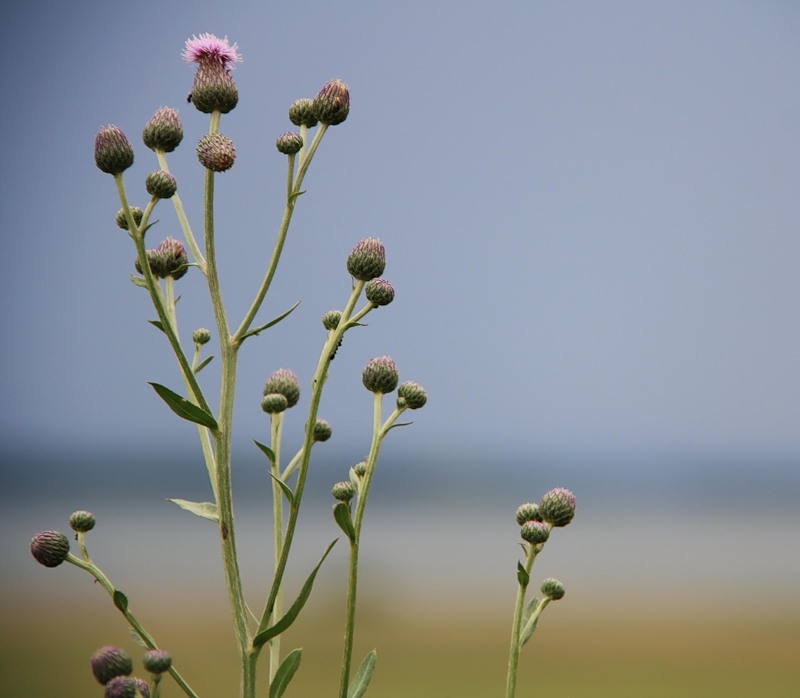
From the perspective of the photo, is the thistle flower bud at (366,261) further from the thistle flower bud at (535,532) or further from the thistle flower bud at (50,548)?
the thistle flower bud at (50,548)

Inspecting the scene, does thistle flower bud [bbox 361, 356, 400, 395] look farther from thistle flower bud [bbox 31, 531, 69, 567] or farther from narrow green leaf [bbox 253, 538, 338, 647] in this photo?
thistle flower bud [bbox 31, 531, 69, 567]

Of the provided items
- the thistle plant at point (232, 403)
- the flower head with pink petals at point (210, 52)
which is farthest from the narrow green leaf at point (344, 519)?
the flower head with pink petals at point (210, 52)

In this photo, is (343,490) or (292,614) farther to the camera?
(343,490)

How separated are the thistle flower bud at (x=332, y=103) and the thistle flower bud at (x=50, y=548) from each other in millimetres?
664

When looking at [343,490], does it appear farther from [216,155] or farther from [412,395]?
[216,155]

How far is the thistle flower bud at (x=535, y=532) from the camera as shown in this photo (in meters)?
1.39

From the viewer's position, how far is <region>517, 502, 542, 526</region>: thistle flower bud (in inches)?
58.3

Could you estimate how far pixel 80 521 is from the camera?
142 centimetres

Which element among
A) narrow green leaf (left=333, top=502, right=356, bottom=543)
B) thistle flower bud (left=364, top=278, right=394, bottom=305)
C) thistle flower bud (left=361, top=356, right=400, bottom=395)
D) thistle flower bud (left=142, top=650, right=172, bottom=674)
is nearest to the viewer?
thistle flower bud (left=142, top=650, right=172, bottom=674)

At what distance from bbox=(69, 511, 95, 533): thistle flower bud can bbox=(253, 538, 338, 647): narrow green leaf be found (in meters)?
0.34

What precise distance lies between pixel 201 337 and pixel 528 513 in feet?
1.87

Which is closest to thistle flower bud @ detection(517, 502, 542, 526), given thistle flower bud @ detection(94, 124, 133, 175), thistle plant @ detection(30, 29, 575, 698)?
thistle plant @ detection(30, 29, 575, 698)

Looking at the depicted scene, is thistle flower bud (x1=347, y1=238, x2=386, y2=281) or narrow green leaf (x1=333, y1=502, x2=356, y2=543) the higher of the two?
thistle flower bud (x1=347, y1=238, x2=386, y2=281)

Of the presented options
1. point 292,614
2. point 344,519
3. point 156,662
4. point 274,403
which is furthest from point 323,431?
point 156,662
